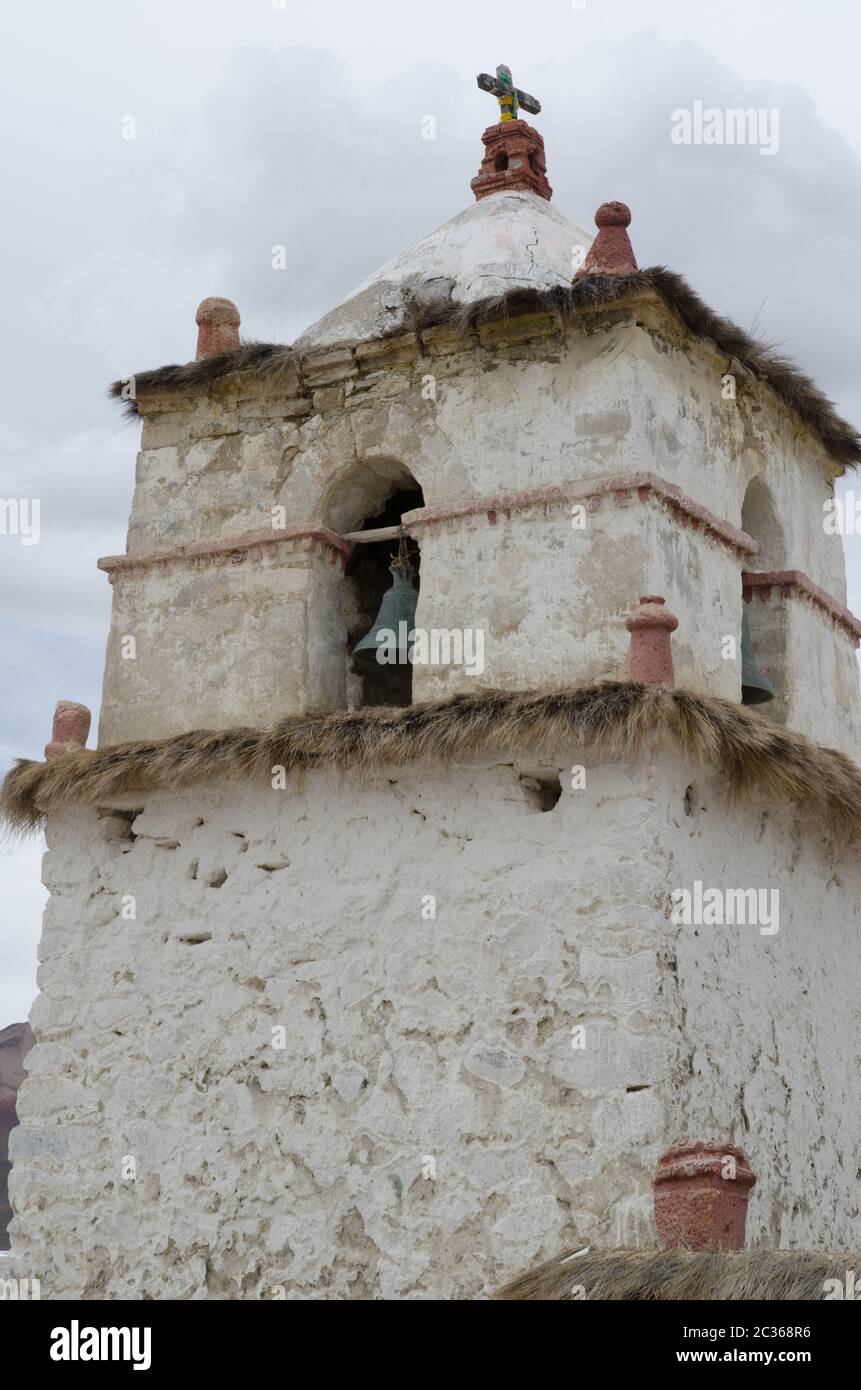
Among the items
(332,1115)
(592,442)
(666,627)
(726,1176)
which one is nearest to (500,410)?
(592,442)

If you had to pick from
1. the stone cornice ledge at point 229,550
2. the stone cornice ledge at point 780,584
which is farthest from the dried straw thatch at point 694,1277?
the stone cornice ledge at point 780,584

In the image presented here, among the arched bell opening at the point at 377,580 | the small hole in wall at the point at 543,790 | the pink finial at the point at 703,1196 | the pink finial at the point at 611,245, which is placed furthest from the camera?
the arched bell opening at the point at 377,580

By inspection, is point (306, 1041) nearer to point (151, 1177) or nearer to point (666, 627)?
point (151, 1177)

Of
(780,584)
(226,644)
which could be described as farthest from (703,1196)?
(780,584)

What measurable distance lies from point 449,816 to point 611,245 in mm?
3113

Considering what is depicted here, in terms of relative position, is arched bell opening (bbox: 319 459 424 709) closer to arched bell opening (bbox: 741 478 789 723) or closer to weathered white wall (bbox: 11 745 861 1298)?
weathered white wall (bbox: 11 745 861 1298)

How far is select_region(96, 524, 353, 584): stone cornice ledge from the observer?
11.0 meters

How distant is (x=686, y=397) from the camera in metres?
10.9

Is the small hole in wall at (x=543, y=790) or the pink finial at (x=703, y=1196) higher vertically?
the small hole in wall at (x=543, y=790)

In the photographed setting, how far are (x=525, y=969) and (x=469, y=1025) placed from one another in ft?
1.21

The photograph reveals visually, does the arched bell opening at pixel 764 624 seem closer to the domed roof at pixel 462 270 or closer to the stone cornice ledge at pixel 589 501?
the stone cornice ledge at pixel 589 501

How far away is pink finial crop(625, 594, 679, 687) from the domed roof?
7.40 ft

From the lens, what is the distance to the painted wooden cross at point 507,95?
40.1ft

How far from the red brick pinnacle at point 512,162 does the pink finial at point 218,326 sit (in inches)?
66.9
